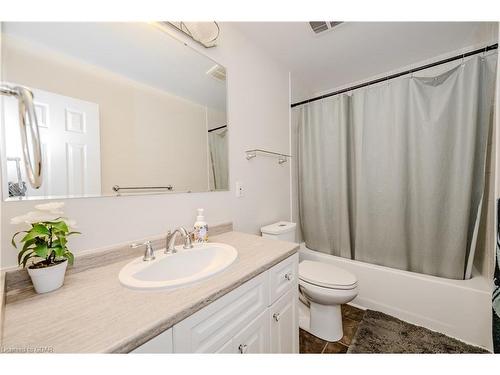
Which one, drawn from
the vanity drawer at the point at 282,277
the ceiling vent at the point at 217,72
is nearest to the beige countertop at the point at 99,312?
the vanity drawer at the point at 282,277

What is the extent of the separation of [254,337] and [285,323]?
258 mm

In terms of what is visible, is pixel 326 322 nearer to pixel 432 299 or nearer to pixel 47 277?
pixel 432 299

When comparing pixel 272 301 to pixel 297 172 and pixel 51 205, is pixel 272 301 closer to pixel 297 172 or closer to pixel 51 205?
pixel 51 205

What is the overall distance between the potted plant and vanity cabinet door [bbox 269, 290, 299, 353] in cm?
77

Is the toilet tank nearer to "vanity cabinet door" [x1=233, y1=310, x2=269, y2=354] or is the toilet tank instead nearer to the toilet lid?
the toilet lid

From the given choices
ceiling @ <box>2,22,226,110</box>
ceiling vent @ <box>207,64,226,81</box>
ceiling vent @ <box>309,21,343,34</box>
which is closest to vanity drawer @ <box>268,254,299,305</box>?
ceiling @ <box>2,22,226,110</box>

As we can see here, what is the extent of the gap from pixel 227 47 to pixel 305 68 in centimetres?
90

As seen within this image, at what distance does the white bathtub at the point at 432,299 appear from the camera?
121cm

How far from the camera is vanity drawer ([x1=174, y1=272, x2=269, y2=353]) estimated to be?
1.67 ft

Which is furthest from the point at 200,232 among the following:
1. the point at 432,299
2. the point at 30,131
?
the point at 432,299

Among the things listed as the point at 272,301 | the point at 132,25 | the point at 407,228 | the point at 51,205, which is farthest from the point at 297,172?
the point at 51,205

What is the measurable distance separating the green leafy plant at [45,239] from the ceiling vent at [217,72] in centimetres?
105

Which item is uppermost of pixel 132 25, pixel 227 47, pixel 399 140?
pixel 227 47
